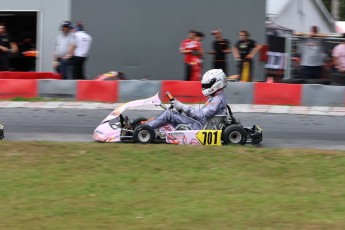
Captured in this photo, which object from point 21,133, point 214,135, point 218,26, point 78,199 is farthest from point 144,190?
point 218,26

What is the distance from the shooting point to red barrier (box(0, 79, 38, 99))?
1560cm

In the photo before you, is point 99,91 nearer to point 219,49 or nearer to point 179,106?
point 219,49

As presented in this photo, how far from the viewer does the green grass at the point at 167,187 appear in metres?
6.42

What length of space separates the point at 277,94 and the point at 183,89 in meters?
1.83

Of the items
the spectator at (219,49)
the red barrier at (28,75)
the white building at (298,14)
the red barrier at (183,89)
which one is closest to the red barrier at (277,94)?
the red barrier at (183,89)

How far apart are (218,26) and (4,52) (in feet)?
16.4

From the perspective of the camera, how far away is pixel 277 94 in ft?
49.7

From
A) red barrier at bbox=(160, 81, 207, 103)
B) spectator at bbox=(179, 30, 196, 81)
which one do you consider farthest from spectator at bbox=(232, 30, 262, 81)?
red barrier at bbox=(160, 81, 207, 103)

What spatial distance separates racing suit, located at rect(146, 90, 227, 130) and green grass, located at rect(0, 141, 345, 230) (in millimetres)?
884

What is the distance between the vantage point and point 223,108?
394 inches

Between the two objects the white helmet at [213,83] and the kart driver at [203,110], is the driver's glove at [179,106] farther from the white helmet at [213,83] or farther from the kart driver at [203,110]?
the white helmet at [213,83]

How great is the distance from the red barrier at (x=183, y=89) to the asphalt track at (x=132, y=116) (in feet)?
4.95

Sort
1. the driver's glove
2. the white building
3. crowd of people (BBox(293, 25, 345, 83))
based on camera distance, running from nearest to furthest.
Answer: the driver's glove < crowd of people (BBox(293, 25, 345, 83)) < the white building

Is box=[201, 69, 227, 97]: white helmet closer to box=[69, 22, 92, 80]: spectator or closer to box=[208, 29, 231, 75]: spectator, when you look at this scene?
box=[208, 29, 231, 75]: spectator
